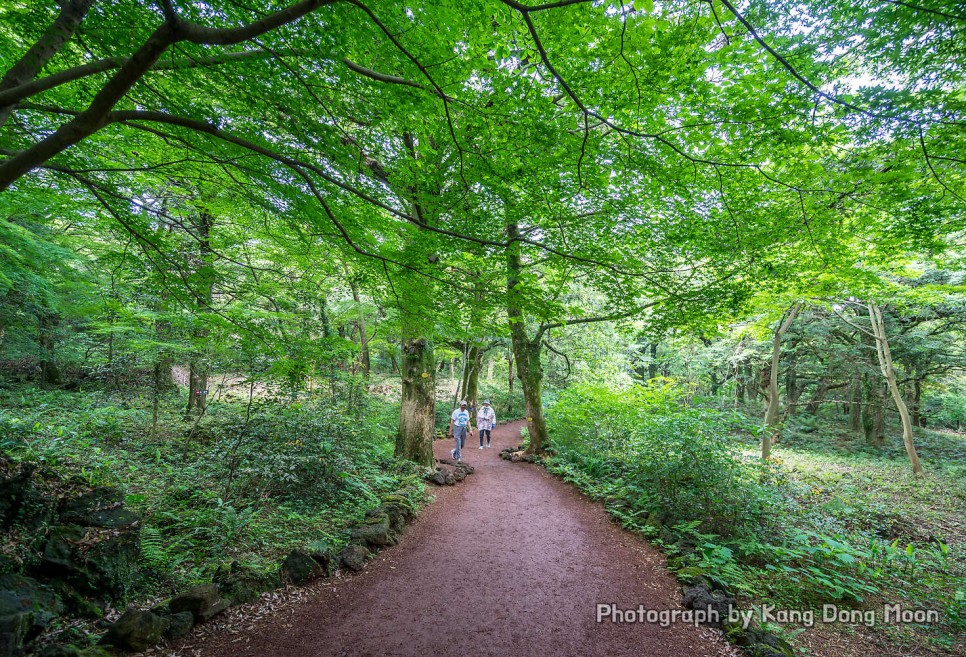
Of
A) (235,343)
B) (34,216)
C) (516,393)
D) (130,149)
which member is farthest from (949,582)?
(516,393)

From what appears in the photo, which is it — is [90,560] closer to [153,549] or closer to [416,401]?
[153,549]

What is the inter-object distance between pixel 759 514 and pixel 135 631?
7870 mm

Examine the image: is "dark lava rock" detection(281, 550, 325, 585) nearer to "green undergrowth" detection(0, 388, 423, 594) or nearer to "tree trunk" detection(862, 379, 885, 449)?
"green undergrowth" detection(0, 388, 423, 594)

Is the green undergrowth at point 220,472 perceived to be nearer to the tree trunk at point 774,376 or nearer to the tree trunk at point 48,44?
the tree trunk at point 48,44

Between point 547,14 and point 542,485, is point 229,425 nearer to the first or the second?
point 542,485

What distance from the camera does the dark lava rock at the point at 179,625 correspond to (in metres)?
3.18

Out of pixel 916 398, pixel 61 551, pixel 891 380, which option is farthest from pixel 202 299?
pixel 916 398

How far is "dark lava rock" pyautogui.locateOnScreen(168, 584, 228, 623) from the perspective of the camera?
341cm

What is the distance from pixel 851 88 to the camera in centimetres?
385

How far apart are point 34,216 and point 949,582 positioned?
16.0 m

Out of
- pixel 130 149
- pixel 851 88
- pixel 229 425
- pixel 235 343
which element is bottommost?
pixel 229 425

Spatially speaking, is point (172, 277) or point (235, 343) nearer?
point (172, 277)

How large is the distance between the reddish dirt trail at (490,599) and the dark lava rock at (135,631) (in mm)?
267

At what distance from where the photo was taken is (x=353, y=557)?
4789 mm
